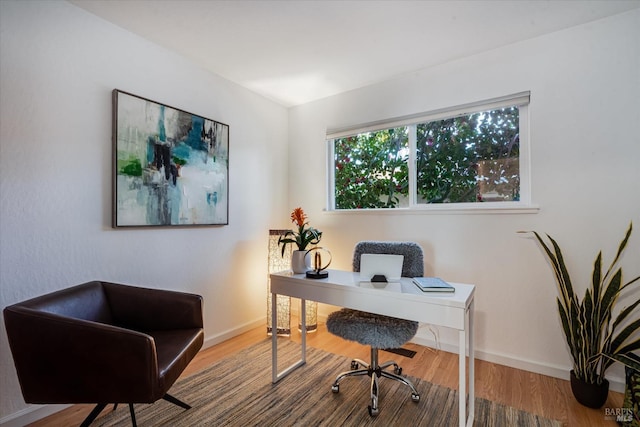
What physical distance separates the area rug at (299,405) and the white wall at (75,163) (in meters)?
0.67

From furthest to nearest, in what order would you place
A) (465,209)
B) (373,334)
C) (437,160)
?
(437,160), (465,209), (373,334)

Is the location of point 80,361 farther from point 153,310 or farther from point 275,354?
point 275,354

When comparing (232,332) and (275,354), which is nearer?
(275,354)

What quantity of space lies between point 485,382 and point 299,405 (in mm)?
1323

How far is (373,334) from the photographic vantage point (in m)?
1.72

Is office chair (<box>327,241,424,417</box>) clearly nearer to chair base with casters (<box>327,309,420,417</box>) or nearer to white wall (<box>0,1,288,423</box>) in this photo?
chair base with casters (<box>327,309,420,417</box>)

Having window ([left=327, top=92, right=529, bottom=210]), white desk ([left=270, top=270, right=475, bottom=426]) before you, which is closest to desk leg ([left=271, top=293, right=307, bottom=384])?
white desk ([left=270, top=270, right=475, bottom=426])

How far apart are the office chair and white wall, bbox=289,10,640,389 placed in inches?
24.2

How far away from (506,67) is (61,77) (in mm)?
3102

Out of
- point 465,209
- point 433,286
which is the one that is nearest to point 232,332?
point 433,286

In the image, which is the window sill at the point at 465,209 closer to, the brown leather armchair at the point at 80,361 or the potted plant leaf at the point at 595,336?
the potted plant leaf at the point at 595,336

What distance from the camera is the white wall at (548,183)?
6.36ft

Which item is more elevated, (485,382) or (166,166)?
(166,166)

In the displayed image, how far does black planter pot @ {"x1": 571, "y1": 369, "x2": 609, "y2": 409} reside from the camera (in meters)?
1.76
